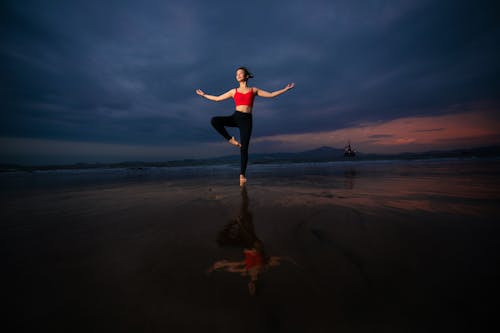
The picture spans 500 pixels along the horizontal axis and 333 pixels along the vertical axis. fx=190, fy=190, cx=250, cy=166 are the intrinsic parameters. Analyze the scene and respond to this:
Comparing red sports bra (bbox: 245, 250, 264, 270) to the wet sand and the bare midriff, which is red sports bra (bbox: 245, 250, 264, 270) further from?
the bare midriff

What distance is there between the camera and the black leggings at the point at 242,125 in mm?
4227

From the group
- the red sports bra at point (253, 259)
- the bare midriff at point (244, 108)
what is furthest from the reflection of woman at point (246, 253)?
the bare midriff at point (244, 108)

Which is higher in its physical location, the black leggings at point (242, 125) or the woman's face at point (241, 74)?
the woman's face at point (241, 74)

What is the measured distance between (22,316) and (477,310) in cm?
170

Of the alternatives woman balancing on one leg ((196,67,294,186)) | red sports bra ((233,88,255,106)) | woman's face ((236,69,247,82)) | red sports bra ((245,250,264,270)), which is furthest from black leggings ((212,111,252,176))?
red sports bra ((245,250,264,270))

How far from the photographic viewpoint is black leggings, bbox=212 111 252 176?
4.23 m

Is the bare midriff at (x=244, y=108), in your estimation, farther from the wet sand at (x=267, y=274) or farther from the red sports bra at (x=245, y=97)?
the wet sand at (x=267, y=274)

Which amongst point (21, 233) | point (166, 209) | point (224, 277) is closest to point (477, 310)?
point (224, 277)

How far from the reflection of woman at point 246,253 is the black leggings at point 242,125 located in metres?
2.60

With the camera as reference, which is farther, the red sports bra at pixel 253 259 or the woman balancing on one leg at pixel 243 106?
the woman balancing on one leg at pixel 243 106

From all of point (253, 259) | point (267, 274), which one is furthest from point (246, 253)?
point (267, 274)

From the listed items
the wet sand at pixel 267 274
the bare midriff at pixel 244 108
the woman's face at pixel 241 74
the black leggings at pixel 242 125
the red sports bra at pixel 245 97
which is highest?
the woman's face at pixel 241 74

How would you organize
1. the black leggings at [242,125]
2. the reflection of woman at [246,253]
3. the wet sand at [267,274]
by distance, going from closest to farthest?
the wet sand at [267,274] → the reflection of woman at [246,253] → the black leggings at [242,125]

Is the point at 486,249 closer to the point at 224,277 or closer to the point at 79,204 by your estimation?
the point at 224,277
